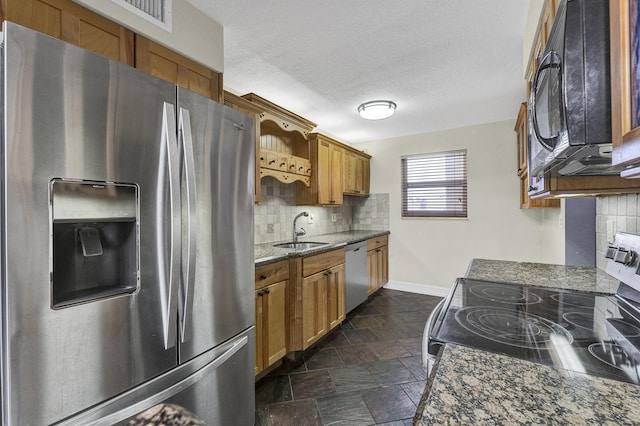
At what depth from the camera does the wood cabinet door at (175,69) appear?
140cm

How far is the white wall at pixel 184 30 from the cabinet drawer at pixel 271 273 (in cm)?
131

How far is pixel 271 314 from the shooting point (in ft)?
6.88

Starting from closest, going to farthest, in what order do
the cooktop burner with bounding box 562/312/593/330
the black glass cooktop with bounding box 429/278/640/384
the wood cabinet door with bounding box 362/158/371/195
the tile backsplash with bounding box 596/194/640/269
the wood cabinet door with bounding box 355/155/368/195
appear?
the black glass cooktop with bounding box 429/278/640/384 → the cooktop burner with bounding box 562/312/593/330 → the tile backsplash with bounding box 596/194/640/269 → the wood cabinet door with bounding box 355/155/368/195 → the wood cabinet door with bounding box 362/158/371/195

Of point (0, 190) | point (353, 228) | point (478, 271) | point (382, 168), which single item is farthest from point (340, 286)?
point (0, 190)

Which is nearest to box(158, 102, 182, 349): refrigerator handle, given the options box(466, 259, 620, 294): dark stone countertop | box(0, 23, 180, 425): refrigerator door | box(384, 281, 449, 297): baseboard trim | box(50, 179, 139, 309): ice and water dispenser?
box(0, 23, 180, 425): refrigerator door

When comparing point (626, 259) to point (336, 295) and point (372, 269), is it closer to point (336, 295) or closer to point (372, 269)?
→ point (336, 295)

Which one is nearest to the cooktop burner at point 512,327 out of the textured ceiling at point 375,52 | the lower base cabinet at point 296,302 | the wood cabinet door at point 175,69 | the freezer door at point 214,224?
the freezer door at point 214,224

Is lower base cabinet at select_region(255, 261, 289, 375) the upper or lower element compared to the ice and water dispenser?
lower

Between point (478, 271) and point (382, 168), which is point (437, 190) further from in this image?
point (478, 271)

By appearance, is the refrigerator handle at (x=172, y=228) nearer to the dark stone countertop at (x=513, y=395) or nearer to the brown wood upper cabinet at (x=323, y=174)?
the dark stone countertop at (x=513, y=395)

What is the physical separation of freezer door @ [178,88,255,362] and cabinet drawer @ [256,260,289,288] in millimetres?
359

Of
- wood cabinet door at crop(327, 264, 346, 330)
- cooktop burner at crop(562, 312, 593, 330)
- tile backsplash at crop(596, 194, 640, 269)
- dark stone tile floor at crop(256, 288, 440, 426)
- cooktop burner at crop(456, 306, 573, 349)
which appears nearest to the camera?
cooktop burner at crop(456, 306, 573, 349)

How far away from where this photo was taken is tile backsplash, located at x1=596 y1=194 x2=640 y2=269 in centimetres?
133

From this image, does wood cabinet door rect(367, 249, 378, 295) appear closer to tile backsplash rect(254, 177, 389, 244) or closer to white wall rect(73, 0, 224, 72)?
tile backsplash rect(254, 177, 389, 244)
